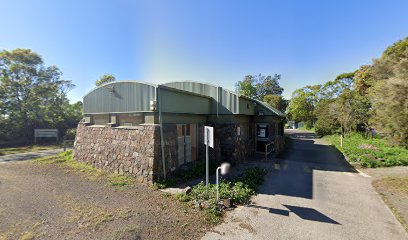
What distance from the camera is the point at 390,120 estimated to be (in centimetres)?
728

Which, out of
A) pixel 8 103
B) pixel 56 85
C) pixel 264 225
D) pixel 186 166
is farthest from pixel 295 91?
pixel 8 103

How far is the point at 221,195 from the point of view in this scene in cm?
604

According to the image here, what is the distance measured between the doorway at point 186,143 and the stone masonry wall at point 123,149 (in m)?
1.62

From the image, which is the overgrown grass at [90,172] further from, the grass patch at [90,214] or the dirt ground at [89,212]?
the grass patch at [90,214]

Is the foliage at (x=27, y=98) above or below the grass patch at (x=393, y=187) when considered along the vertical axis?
above

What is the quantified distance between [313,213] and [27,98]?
29.9m

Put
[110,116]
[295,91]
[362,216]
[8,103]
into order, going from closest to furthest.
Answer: [362,216] < [110,116] < [8,103] < [295,91]

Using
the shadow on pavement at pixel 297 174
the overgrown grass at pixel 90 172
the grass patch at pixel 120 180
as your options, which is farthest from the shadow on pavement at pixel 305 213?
the overgrown grass at pixel 90 172

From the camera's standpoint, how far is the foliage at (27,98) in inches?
776

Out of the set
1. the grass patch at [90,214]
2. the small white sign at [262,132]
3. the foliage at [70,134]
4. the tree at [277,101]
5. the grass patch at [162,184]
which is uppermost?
the tree at [277,101]

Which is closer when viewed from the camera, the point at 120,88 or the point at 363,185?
the point at 363,185

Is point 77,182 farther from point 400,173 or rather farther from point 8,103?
point 8,103

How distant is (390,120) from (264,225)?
7.14 metres

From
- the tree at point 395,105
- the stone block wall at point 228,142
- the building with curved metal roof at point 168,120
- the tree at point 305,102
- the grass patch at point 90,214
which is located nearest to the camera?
the grass patch at point 90,214
